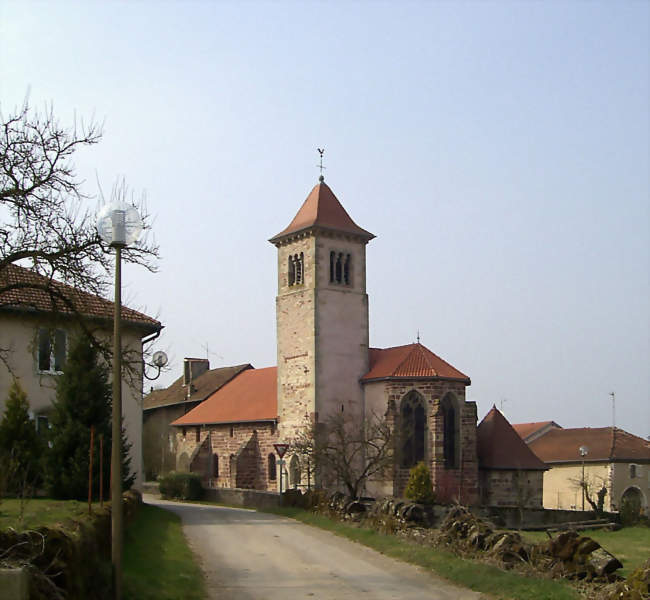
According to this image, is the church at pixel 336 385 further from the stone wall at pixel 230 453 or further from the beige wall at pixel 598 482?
the beige wall at pixel 598 482

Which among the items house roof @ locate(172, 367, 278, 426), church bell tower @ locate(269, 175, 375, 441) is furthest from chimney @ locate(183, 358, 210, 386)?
church bell tower @ locate(269, 175, 375, 441)

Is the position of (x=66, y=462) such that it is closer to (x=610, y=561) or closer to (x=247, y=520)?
(x=247, y=520)

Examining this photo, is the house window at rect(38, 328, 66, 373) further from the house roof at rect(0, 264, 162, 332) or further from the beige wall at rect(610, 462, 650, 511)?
the beige wall at rect(610, 462, 650, 511)

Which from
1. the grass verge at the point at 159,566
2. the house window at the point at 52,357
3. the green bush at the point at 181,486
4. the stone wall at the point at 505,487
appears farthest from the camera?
the stone wall at the point at 505,487

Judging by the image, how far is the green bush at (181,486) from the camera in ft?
141

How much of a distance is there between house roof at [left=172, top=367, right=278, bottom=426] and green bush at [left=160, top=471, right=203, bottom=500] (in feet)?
22.8

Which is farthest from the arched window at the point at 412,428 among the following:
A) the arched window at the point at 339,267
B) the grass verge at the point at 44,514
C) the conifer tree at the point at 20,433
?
the grass verge at the point at 44,514

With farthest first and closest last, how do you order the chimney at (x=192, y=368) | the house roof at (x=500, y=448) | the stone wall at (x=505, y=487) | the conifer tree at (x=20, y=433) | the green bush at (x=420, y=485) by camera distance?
the chimney at (x=192, y=368)
the house roof at (x=500, y=448)
the stone wall at (x=505, y=487)
the green bush at (x=420, y=485)
the conifer tree at (x=20, y=433)

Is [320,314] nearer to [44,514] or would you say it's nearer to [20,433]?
[20,433]

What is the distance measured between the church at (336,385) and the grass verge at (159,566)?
2008 centimetres

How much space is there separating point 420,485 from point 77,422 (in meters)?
22.0

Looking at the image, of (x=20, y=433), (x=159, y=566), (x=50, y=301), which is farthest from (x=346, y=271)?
(x=159, y=566)

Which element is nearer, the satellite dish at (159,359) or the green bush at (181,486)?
the satellite dish at (159,359)

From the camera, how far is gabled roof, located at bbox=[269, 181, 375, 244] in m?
48.3
